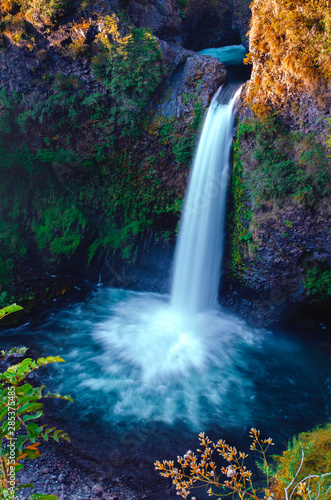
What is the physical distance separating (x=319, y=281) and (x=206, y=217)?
351 centimetres

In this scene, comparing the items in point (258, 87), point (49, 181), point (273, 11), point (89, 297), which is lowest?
point (89, 297)

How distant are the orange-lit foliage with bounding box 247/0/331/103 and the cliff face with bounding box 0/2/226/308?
175 cm

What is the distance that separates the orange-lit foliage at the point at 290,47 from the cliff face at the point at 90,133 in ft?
5.74

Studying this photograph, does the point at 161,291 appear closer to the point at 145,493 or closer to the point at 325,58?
the point at 145,493

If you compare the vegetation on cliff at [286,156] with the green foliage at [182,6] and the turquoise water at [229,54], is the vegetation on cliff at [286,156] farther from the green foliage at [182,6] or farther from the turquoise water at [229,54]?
the green foliage at [182,6]

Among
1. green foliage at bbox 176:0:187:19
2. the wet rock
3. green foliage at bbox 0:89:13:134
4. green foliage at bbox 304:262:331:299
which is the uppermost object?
green foliage at bbox 176:0:187:19

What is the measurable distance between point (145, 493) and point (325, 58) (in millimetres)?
8754

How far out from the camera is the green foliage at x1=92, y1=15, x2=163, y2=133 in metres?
8.83

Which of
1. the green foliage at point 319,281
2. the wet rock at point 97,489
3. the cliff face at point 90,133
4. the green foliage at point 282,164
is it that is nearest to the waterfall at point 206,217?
the cliff face at point 90,133

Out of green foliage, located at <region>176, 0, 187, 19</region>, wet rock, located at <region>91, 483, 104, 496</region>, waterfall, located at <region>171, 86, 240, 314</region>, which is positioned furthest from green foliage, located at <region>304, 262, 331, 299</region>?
green foliage, located at <region>176, 0, 187, 19</region>

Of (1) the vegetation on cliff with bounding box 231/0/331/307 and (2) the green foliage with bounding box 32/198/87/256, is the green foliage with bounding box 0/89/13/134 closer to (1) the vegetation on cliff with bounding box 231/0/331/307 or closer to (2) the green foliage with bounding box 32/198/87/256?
(2) the green foliage with bounding box 32/198/87/256

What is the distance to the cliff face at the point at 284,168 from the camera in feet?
21.5

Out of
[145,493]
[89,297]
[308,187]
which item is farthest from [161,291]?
[145,493]

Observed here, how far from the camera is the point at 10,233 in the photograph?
10.5 m
